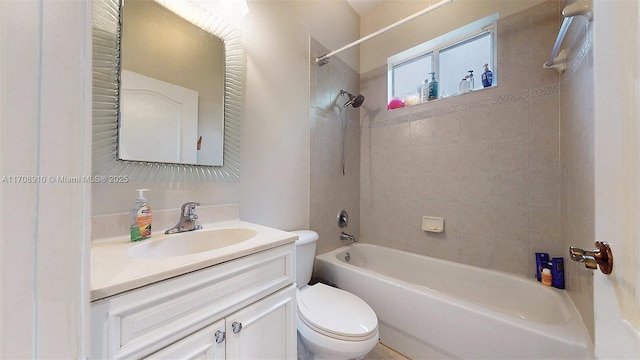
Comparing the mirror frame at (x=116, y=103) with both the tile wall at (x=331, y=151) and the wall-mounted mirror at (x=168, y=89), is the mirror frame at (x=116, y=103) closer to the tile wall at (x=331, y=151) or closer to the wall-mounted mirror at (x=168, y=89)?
the wall-mounted mirror at (x=168, y=89)

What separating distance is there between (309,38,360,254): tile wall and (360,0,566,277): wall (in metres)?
0.26

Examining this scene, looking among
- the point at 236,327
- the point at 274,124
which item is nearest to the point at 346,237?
the point at 274,124

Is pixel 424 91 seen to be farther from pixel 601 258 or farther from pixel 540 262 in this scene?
pixel 601 258

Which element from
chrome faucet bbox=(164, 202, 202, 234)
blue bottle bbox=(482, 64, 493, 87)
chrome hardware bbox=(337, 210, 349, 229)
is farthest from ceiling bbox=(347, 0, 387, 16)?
chrome faucet bbox=(164, 202, 202, 234)

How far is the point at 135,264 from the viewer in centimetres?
61

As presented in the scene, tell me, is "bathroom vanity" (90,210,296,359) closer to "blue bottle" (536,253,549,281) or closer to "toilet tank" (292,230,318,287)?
"toilet tank" (292,230,318,287)

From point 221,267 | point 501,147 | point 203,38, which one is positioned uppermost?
point 203,38

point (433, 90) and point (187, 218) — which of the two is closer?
point (187, 218)

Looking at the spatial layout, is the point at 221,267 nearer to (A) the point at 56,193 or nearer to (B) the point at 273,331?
(B) the point at 273,331

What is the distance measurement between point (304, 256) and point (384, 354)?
2.64 feet

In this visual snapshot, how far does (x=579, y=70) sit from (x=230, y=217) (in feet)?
6.39

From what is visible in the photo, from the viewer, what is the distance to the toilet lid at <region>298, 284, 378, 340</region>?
1014 millimetres

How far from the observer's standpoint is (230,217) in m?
1.24

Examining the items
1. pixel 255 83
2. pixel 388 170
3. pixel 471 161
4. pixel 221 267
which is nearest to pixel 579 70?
pixel 471 161
